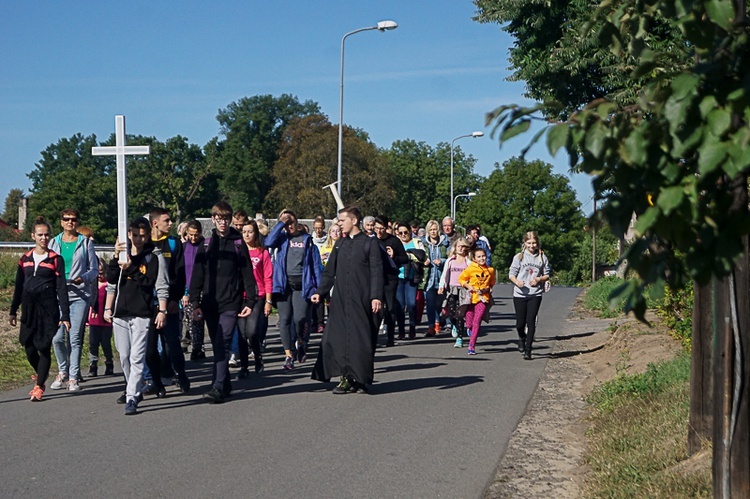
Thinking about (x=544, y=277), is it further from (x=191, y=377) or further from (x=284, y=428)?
(x=284, y=428)

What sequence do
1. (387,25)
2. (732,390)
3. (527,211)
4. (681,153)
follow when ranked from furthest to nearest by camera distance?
1. (527,211)
2. (387,25)
3. (732,390)
4. (681,153)

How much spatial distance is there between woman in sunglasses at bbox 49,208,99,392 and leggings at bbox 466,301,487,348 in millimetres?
5711

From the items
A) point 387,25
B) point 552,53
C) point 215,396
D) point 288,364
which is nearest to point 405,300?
point 288,364

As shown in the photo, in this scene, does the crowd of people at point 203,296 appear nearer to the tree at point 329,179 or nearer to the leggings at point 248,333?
the leggings at point 248,333

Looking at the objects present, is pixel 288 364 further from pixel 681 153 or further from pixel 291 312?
pixel 681 153

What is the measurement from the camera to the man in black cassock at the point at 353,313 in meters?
10.4

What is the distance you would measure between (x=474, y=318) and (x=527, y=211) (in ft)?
297

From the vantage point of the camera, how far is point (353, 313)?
34.5ft

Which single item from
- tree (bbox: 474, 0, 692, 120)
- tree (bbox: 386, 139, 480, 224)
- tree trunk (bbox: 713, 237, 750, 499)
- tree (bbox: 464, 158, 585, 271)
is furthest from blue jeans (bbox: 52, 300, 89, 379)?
tree (bbox: 386, 139, 480, 224)

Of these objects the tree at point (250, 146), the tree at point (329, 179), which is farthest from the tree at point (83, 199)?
the tree at point (329, 179)

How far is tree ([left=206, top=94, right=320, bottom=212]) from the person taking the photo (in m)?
95.0

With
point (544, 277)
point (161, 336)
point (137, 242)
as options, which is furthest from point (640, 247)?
point (544, 277)

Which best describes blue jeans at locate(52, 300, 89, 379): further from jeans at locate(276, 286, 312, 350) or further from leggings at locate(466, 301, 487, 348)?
leggings at locate(466, 301, 487, 348)

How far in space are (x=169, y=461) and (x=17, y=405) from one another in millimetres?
3460
